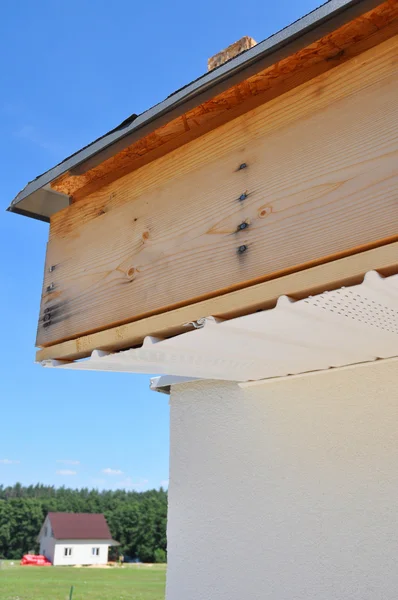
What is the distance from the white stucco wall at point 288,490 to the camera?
1.97m

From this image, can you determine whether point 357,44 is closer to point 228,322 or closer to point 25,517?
point 228,322

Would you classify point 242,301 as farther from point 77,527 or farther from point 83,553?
point 83,553

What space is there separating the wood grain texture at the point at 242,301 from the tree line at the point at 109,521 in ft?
162

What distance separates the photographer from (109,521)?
175 feet

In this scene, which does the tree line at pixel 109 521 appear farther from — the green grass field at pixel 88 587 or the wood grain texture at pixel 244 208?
the wood grain texture at pixel 244 208

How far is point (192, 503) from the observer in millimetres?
2578

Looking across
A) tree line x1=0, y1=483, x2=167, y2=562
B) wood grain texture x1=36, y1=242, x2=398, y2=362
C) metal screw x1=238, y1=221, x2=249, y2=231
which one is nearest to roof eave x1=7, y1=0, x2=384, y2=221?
metal screw x1=238, y1=221, x2=249, y2=231

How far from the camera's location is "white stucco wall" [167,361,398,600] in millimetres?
1973

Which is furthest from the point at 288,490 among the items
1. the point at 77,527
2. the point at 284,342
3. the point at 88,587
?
the point at 77,527

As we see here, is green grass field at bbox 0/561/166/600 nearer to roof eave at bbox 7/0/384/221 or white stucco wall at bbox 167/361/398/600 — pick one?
white stucco wall at bbox 167/361/398/600

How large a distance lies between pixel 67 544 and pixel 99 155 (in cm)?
5349

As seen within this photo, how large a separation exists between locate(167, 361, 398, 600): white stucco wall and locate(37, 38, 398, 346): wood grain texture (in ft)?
3.03

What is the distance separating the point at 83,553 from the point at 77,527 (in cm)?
236

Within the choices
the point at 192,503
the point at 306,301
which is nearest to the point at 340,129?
the point at 306,301
